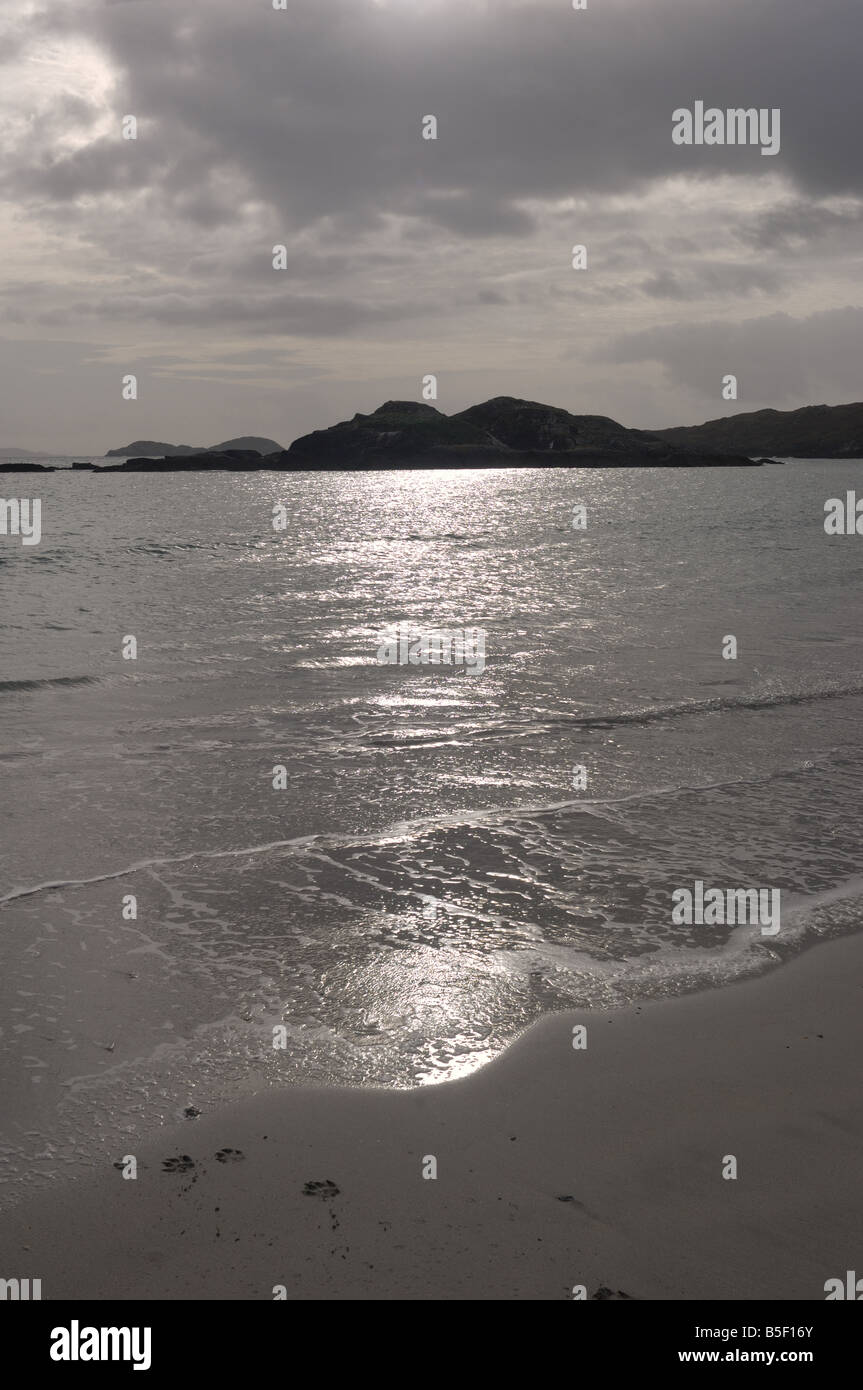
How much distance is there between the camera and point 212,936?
8188mm

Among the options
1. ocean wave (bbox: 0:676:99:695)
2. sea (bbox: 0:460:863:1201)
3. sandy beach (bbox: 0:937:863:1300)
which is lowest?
sandy beach (bbox: 0:937:863:1300)

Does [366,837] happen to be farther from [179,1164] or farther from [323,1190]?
[323,1190]

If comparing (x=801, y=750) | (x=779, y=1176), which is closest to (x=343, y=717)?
(x=801, y=750)

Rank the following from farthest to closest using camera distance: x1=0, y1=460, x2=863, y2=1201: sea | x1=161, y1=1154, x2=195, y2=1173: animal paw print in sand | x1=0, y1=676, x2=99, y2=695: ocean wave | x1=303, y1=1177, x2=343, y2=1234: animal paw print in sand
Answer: x1=0, y1=676, x2=99, y2=695: ocean wave, x1=0, y1=460, x2=863, y2=1201: sea, x1=161, y1=1154, x2=195, y2=1173: animal paw print in sand, x1=303, y1=1177, x2=343, y2=1234: animal paw print in sand

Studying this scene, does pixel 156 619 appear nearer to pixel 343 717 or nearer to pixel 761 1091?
pixel 343 717

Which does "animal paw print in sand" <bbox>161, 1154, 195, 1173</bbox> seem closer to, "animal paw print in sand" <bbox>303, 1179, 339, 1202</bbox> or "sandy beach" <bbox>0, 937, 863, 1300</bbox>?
"sandy beach" <bbox>0, 937, 863, 1300</bbox>

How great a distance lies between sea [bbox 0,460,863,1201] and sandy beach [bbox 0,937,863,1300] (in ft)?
1.19

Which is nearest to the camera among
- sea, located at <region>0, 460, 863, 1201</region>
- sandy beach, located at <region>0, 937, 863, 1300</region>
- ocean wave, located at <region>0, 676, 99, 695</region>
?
sandy beach, located at <region>0, 937, 863, 1300</region>

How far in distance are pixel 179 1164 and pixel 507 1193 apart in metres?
1.68

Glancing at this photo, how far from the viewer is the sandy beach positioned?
448 cm

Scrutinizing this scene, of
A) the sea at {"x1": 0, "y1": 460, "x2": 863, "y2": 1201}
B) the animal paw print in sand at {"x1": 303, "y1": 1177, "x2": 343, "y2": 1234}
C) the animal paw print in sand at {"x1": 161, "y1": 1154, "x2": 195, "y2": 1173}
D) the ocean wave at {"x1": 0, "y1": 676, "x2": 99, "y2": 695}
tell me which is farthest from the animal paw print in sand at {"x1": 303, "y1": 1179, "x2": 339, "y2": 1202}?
the ocean wave at {"x1": 0, "y1": 676, "x2": 99, "y2": 695}

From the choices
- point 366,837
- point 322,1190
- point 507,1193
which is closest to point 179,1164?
point 322,1190
